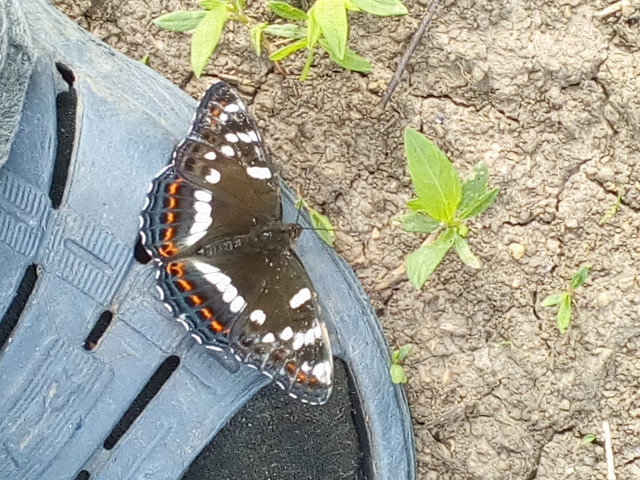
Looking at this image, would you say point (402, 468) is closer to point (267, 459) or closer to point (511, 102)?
point (267, 459)

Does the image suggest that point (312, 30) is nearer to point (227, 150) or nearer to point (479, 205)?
point (227, 150)

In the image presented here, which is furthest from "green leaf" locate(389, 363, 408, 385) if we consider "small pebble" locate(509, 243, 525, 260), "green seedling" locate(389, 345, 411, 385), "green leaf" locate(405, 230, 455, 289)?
"small pebble" locate(509, 243, 525, 260)

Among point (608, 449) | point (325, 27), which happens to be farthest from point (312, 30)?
point (608, 449)

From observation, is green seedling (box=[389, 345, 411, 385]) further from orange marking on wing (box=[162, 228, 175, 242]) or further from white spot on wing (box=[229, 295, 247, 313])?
orange marking on wing (box=[162, 228, 175, 242])

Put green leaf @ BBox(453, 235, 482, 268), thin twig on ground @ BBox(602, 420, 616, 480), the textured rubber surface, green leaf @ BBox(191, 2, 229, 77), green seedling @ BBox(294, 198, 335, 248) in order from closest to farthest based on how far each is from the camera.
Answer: the textured rubber surface → green leaf @ BBox(191, 2, 229, 77) → green leaf @ BBox(453, 235, 482, 268) → green seedling @ BBox(294, 198, 335, 248) → thin twig on ground @ BBox(602, 420, 616, 480)

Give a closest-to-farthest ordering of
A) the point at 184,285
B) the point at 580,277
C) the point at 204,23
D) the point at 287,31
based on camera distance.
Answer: the point at 184,285 < the point at 204,23 < the point at 287,31 < the point at 580,277

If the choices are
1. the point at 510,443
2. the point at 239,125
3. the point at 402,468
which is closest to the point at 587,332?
the point at 510,443

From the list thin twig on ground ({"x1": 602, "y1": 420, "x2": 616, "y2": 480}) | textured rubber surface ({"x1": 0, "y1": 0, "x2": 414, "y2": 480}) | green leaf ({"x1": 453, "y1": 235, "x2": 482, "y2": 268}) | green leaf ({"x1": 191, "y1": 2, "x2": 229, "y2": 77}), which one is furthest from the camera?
thin twig on ground ({"x1": 602, "y1": 420, "x2": 616, "y2": 480})
